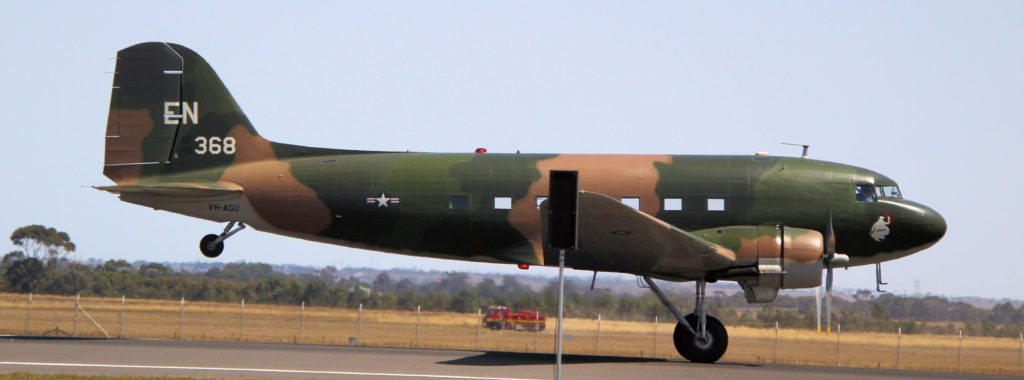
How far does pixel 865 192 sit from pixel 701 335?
5454 millimetres

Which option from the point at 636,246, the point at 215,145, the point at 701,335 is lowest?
the point at 701,335

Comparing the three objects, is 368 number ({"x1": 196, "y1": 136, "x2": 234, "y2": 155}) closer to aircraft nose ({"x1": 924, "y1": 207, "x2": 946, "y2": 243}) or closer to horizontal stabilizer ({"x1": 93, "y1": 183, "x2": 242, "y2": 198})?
horizontal stabilizer ({"x1": 93, "y1": 183, "x2": 242, "y2": 198})

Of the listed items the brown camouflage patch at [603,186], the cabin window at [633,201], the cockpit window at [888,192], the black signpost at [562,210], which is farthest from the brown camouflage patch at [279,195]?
the cockpit window at [888,192]

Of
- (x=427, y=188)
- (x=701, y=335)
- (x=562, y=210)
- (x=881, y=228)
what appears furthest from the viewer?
(x=427, y=188)

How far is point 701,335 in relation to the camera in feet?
77.6

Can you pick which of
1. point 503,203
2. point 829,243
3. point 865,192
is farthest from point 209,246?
point 865,192

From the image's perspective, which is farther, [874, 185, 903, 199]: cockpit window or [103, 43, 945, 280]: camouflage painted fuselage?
[874, 185, 903, 199]: cockpit window

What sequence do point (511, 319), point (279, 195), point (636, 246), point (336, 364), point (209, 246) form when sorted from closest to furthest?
1. point (336, 364)
2. point (636, 246)
3. point (279, 195)
4. point (209, 246)
5. point (511, 319)

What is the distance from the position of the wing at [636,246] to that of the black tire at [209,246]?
916 centimetres

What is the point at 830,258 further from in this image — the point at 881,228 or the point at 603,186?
the point at 603,186

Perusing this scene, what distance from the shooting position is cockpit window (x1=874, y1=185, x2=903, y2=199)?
82.1 ft

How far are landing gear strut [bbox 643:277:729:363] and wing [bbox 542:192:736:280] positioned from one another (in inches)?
29.7

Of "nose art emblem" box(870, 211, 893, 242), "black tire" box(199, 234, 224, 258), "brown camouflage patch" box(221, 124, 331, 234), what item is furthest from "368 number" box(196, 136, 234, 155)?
"nose art emblem" box(870, 211, 893, 242)

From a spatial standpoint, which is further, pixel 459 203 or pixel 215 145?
pixel 215 145
